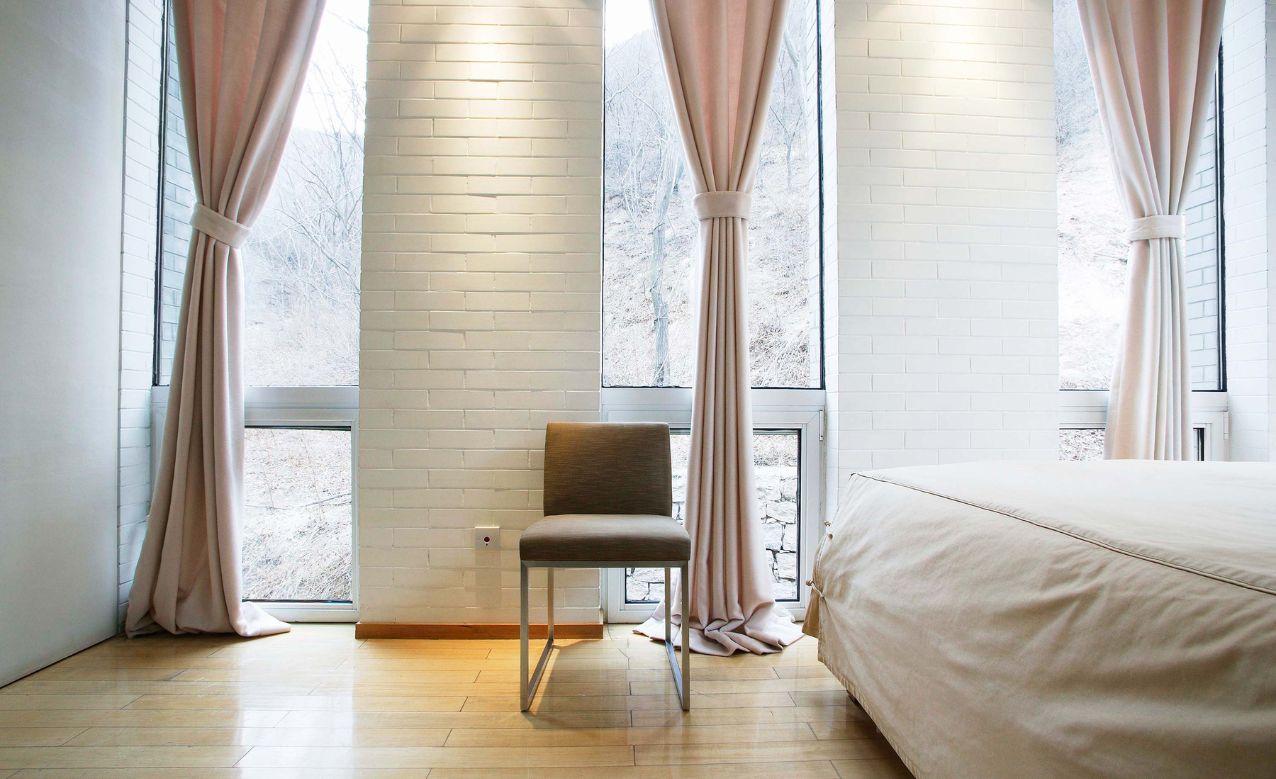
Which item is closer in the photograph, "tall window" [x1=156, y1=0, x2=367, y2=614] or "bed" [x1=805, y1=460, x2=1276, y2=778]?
"bed" [x1=805, y1=460, x2=1276, y2=778]

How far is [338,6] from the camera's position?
278 centimetres

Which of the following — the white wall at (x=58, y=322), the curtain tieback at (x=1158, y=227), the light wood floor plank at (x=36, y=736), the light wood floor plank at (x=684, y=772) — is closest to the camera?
the light wood floor plank at (x=684, y=772)

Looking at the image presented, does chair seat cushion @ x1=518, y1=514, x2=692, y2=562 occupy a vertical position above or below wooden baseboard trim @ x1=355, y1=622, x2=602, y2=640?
above

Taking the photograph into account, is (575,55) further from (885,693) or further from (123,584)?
(123,584)

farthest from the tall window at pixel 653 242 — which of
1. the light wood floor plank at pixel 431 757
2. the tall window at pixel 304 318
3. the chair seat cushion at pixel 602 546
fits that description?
the light wood floor plank at pixel 431 757

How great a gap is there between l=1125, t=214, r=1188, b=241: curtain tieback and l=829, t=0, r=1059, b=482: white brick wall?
392 mm

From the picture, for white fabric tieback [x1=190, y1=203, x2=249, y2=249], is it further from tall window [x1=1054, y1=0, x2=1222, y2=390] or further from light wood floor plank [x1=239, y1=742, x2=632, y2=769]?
tall window [x1=1054, y1=0, x2=1222, y2=390]

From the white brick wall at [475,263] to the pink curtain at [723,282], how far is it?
0.41 m

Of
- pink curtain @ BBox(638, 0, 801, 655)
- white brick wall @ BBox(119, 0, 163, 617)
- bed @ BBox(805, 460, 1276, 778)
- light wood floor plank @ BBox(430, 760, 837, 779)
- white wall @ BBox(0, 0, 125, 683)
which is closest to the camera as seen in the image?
bed @ BBox(805, 460, 1276, 778)

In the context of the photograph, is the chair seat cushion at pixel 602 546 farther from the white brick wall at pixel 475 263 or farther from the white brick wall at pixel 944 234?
the white brick wall at pixel 944 234

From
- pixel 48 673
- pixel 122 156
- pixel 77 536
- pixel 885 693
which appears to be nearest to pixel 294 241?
pixel 122 156

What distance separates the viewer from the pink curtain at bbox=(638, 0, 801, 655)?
8.04 ft

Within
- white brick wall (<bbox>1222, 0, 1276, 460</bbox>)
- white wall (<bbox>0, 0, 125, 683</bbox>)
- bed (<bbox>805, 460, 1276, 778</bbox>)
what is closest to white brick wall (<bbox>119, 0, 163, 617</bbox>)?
white wall (<bbox>0, 0, 125, 683</bbox>)

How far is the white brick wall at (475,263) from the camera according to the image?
2.54m
